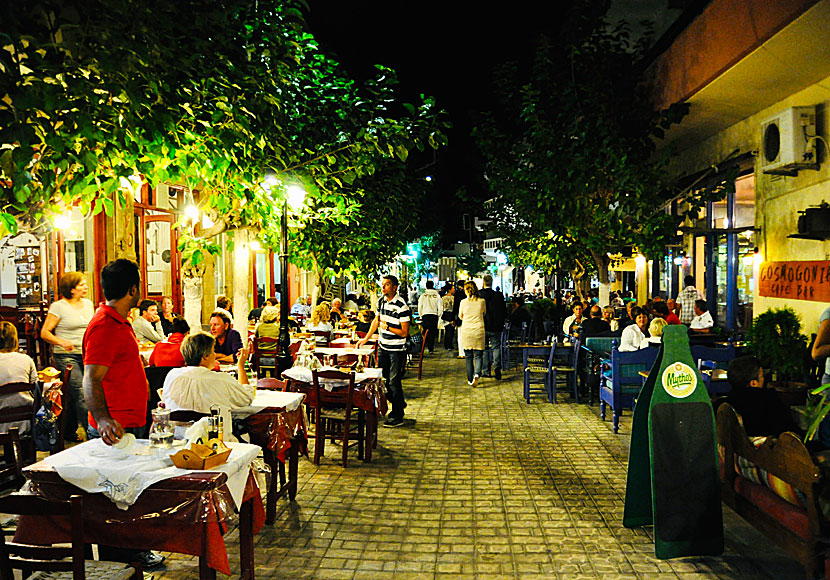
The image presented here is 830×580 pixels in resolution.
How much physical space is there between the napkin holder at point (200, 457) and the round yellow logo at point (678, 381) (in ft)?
10.5

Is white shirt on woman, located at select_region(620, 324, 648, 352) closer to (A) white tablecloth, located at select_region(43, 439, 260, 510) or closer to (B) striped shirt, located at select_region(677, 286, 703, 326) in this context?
(B) striped shirt, located at select_region(677, 286, 703, 326)

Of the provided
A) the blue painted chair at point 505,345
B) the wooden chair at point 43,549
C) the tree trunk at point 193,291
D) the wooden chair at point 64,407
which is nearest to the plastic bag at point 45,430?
the wooden chair at point 64,407

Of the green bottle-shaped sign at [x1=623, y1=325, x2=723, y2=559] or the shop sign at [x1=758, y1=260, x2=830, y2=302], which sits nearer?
the green bottle-shaped sign at [x1=623, y1=325, x2=723, y2=559]

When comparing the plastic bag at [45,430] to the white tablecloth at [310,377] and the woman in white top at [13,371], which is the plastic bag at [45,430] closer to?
the woman in white top at [13,371]

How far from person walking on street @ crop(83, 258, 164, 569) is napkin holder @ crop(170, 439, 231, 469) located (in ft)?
2.09

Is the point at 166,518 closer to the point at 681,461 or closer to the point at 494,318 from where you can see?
the point at 681,461

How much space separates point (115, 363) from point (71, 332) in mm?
4011

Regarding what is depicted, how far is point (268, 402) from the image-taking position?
5.80 meters

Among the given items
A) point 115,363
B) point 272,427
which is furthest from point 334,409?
point 115,363

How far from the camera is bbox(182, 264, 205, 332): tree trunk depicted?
1008cm

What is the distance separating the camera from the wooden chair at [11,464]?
5352 mm

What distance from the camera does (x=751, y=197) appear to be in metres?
12.5

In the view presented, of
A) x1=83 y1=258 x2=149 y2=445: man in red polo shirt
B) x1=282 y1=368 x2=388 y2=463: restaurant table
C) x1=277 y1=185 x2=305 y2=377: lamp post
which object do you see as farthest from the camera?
x1=277 y1=185 x2=305 y2=377: lamp post

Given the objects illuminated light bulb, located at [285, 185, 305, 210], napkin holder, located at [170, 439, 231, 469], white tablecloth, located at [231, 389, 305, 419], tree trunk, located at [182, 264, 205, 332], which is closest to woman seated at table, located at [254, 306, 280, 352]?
tree trunk, located at [182, 264, 205, 332]
